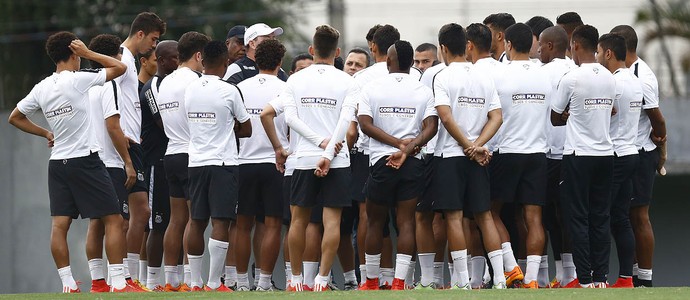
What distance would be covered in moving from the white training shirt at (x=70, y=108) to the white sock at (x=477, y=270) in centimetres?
364

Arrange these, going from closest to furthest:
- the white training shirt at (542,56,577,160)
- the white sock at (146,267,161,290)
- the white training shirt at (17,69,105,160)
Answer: the white training shirt at (17,69,105,160) < the white training shirt at (542,56,577,160) < the white sock at (146,267,161,290)

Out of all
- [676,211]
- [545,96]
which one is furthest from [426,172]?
[676,211]

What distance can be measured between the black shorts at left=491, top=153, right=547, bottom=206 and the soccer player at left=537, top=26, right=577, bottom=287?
329mm

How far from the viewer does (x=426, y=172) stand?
12.6 metres

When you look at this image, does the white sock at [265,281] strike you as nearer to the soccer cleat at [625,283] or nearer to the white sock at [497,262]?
the white sock at [497,262]

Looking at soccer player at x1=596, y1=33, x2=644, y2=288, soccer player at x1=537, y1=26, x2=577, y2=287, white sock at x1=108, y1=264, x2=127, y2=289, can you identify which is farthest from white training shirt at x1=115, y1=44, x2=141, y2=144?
soccer player at x1=596, y1=33, x2=644, y2=288

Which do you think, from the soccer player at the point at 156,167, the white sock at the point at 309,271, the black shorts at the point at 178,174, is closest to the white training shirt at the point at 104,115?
the black shorts at the point at 178,174

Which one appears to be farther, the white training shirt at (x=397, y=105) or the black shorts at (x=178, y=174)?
the black shorts at (x=178, y=174)

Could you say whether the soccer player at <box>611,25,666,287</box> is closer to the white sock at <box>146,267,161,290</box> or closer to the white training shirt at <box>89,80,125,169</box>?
the white sock at <box>146,267,161,290</box>

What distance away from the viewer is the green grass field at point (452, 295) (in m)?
11.0

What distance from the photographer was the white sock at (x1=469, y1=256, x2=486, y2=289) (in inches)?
520

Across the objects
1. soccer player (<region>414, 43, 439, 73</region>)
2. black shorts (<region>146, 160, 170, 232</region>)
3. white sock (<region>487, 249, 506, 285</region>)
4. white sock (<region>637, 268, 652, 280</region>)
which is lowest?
white sock (<region>637, 268, 652, 280</region>)

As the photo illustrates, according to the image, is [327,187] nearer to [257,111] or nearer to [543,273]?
[257,111]

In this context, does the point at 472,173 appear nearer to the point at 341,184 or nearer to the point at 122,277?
the point at 341,184
